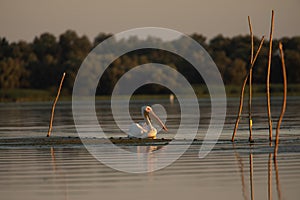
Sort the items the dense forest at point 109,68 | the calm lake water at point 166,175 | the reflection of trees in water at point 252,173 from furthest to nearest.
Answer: the dense forest at point 109,68 → the calm lake water at point 166,175 → the reflection of trees in water at point 252,173

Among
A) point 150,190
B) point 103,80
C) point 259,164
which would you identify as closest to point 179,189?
point 150,190

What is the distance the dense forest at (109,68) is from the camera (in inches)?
3728

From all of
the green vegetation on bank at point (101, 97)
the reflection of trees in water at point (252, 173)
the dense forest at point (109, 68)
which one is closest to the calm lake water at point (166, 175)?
the reflection of trees in water at point (252, 173)

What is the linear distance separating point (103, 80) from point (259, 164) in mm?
75693

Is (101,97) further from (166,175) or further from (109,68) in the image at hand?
(166,175)

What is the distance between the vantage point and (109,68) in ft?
309

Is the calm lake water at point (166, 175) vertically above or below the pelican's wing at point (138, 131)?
below

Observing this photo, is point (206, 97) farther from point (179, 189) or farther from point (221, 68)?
point (179, 189)

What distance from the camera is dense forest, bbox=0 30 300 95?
94.7 metres

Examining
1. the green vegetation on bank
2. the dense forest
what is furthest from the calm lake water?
the dense forest

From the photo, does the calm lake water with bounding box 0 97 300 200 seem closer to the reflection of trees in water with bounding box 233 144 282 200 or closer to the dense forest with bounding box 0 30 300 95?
the reflection of trees in water with bounding box 233 144 282 200

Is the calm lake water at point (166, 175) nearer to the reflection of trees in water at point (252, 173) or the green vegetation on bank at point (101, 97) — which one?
the reflection of trees in water at point (252, 173)

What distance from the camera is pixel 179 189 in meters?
15.3

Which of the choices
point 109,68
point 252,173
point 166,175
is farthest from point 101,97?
point 252,173
